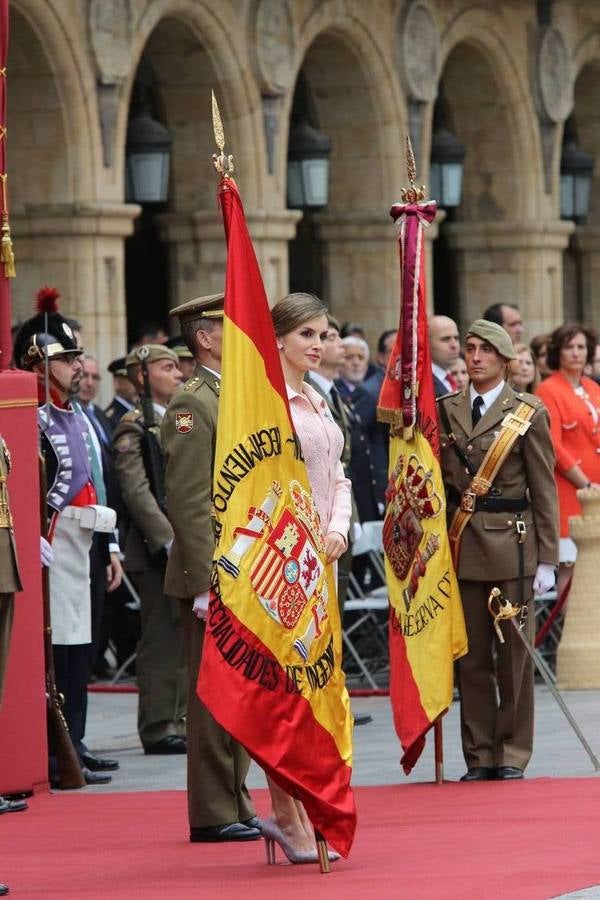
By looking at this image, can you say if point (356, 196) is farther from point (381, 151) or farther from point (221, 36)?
point (221, 36)

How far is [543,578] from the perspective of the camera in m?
9.23

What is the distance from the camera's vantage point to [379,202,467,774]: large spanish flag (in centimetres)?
913

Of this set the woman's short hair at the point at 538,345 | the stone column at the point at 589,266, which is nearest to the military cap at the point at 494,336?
the woman's short hair at the point at 538,345

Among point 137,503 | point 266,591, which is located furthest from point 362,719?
point 266,591

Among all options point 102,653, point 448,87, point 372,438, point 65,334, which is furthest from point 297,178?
point 65,334

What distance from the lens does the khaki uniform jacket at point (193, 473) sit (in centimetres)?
789

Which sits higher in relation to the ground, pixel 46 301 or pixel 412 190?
pixel 412 190

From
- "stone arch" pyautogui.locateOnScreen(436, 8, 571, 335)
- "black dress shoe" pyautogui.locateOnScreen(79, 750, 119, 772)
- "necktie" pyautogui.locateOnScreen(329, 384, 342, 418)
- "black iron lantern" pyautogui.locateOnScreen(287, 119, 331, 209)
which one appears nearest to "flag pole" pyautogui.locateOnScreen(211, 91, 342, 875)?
"black dress shoe" pyautogui.locateOnScreen(79, 750, 119, 772)

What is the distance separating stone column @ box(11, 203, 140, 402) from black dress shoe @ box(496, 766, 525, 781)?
324 inches

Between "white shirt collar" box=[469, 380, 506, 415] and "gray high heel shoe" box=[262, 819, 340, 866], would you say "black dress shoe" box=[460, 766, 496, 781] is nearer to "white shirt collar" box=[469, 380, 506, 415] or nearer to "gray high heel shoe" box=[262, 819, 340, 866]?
"white shirt collar" box=[469, 380, 506, 415]

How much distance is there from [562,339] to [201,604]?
5699 mm

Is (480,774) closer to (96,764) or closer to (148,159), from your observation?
(96,764)

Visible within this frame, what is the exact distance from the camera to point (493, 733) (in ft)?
30.5

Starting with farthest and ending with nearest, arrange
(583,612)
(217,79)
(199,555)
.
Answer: (217,79), (583,612), (199,555)
